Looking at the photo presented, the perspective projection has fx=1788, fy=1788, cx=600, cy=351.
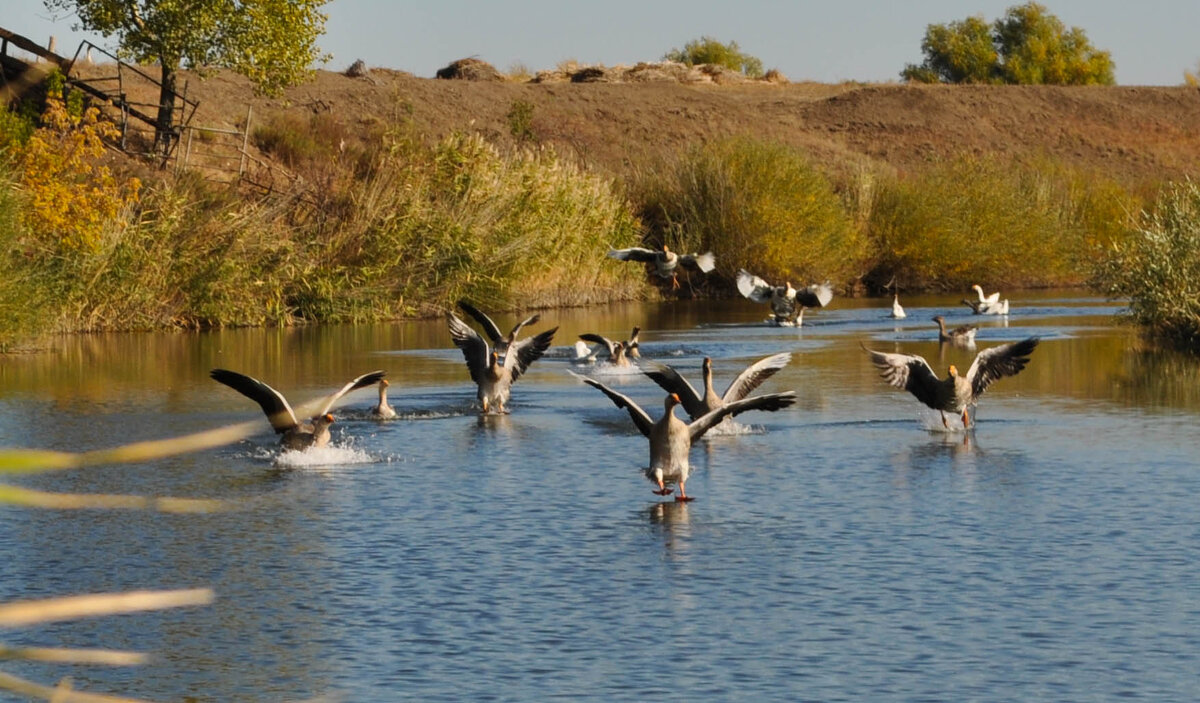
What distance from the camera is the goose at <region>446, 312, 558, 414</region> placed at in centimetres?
2033

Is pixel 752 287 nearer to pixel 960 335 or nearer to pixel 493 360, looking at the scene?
pixel 960 335

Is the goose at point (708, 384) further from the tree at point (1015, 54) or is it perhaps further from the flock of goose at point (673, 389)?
the tree at point (1015, 54)

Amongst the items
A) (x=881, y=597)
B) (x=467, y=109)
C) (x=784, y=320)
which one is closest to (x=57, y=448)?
(x=881, y=597)

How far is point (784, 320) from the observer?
37562 millimetres

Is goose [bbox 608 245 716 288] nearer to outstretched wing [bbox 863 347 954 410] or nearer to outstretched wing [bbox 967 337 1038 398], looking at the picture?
outstretched wing [bbox 967 337 1038 398]

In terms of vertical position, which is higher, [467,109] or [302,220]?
[467,109]

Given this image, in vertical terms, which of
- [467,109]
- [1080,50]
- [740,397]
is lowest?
[740,397]

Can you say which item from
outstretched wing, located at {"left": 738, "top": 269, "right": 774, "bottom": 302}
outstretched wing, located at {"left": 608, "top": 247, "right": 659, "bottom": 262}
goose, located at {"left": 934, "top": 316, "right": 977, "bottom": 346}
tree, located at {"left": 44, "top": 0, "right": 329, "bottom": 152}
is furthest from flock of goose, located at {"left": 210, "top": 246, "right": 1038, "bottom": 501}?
tree, located at {"left": 44, "top": 0, "right": 329, "bottom": 152}

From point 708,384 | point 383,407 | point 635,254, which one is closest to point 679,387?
point 708,384

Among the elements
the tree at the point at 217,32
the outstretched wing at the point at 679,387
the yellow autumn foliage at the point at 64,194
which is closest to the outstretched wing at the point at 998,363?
the outstretched wing at the point at 679,387

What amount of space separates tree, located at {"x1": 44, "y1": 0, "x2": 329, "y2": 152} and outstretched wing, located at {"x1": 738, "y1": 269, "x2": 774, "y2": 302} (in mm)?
14907

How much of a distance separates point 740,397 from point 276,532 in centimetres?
539

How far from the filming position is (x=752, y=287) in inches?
1469

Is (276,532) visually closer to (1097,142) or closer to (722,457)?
(722,457)
